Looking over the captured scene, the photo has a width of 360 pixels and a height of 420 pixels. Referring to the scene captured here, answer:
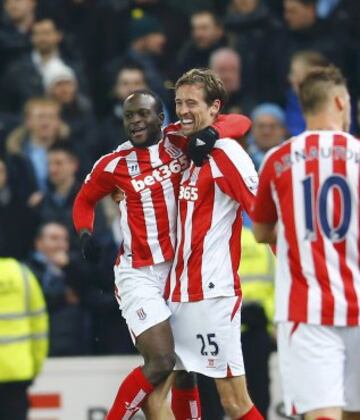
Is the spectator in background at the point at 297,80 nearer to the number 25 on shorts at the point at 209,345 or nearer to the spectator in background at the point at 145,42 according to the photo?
the spectator in background at the point at 145,42

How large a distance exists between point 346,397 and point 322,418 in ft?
0.71

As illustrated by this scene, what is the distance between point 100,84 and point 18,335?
15.0 ft

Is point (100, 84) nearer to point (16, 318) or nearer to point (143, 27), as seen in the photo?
point (143, 27)

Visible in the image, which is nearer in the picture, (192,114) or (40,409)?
(192,114)

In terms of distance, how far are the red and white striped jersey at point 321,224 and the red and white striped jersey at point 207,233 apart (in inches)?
49.6

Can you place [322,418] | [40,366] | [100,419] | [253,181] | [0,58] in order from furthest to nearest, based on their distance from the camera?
[0,58] → [100,419] → [40,366] → [253,181] → [322,418]

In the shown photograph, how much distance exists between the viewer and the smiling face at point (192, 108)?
28.4 ft

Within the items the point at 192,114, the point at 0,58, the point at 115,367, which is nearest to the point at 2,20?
the point at 0,58

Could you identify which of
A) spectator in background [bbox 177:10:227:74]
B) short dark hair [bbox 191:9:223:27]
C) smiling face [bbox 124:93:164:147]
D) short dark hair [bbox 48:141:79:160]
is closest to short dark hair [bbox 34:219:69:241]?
short dark hair [bbox 48:141:79:160]

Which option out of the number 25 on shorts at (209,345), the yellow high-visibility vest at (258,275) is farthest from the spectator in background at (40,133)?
the number 25 on shorts at (209,345)

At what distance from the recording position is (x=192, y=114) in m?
8.68

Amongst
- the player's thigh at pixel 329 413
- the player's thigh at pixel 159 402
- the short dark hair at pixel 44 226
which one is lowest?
the player's thigh at pixel 159 402

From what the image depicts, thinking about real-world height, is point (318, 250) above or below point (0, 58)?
below

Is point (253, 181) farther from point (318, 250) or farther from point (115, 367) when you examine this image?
point (115, 367)
